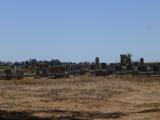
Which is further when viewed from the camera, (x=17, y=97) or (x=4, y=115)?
(x=17, y=97)

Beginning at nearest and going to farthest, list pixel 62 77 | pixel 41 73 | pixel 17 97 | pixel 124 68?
pixel 17 97
pixel 62 77
pixel 41 73
pixel 124 68

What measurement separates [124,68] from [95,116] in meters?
45.7

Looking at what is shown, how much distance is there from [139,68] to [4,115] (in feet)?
143

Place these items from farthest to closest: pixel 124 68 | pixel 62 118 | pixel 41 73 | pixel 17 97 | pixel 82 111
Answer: pixel 124 68, pixel 41 73, pixel 17 97, pixel 82 111, pixel 62 118

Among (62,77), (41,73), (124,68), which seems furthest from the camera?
(124,68)

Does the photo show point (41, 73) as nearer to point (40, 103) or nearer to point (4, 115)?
point (40, 103)

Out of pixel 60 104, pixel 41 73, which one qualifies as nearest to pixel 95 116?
pixel 60 104

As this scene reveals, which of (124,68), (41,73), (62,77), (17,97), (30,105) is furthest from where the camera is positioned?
(124,68)

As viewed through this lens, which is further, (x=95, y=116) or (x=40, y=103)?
(x=40, y=103)

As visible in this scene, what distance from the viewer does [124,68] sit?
66.4 m

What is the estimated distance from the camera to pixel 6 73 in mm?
57531

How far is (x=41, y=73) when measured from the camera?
60125mm

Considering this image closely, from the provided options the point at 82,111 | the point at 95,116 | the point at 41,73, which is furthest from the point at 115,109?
the point at 41,73

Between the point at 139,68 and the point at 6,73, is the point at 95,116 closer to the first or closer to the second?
the point at 6,73
